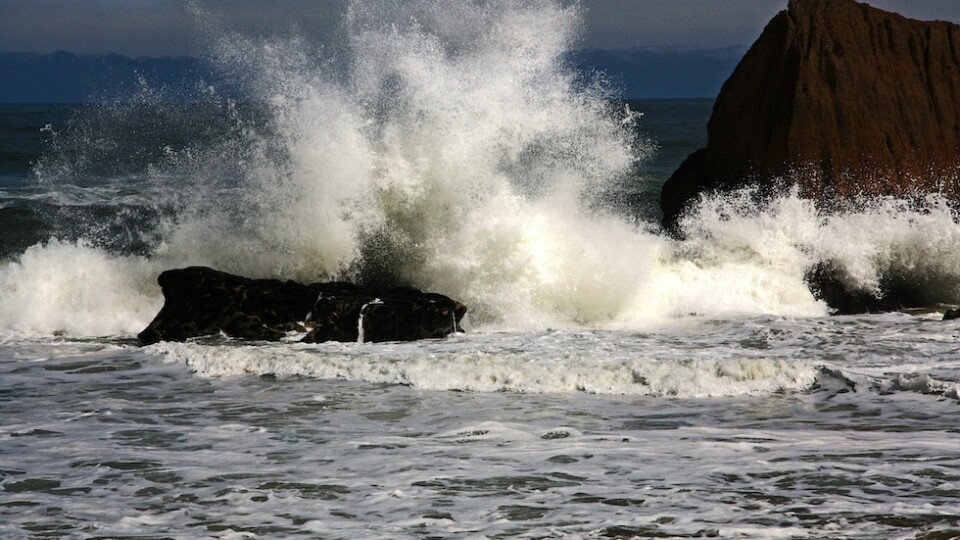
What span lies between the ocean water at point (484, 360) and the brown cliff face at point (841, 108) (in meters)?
0.42

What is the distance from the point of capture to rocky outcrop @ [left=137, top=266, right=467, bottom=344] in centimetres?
953

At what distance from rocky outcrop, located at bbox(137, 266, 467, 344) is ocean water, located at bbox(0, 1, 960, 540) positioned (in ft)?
0.80

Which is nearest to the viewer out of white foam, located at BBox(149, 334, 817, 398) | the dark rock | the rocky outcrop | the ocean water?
the ocean water

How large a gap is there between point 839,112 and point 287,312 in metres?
6.64

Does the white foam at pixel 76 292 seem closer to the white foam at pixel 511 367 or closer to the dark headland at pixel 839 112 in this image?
the white foam at pixel 511 367

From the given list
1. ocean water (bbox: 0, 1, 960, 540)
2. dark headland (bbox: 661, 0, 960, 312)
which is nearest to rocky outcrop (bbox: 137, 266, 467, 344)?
ocean water (bbox: 0, 1, 960, 540)

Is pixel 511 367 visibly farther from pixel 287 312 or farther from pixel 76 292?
pixel 76 292

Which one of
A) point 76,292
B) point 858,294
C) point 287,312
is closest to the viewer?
point 287,312

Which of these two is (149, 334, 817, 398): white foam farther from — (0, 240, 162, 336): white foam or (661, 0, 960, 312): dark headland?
(661, 0, 960, 312): dark headland

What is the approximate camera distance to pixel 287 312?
9.62m

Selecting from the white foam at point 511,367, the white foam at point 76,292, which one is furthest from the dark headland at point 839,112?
the white foam at point 76,292

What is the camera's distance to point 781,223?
1219 cm

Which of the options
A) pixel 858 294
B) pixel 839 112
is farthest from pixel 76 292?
pixel 839 112

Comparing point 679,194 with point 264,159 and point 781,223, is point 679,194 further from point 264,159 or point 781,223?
point 264,159
